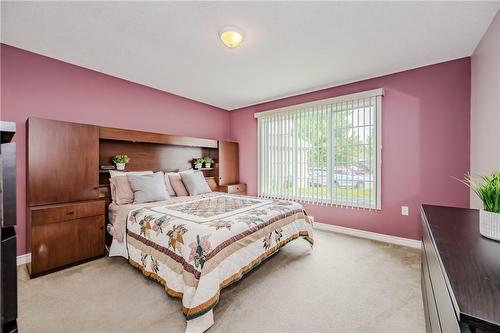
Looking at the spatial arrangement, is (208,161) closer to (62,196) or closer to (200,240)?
(62,196)

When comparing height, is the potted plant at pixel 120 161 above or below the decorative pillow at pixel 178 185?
above

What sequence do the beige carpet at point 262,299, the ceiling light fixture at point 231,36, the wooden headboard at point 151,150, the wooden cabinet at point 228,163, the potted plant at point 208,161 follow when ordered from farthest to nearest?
the wooden cabinet at point 228,163 < the potted plant at point 208,161 < the wooden headboard at point 151,150 < the ceiling light fixture at point 231,36 < the beige carpet at point 262,299

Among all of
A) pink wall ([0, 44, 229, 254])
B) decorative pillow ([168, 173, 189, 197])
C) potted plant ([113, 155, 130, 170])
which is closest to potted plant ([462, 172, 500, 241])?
decorative pillow ([168, 173, 189, 197])

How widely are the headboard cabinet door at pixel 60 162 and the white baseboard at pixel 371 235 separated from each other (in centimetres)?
351

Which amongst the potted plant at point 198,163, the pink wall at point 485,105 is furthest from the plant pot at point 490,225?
the potted plant at point 198,163

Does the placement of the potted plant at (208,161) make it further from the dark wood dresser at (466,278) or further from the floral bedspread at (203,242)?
the dark wood dresser at (466,278)

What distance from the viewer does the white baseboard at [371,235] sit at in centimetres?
307

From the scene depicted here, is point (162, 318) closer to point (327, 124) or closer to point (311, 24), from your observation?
point (311, 24)

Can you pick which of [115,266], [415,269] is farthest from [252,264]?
[415,269]

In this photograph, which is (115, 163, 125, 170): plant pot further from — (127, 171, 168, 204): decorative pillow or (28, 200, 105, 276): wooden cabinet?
(28, 200, 105, 276): wooden cabinet

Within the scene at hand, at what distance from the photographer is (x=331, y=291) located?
2.02 m

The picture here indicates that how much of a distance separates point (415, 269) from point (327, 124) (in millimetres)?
2350

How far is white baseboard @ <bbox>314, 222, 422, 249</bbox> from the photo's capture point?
121 inches

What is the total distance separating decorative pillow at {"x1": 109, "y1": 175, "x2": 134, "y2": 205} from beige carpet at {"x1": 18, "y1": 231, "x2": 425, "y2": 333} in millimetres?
731
